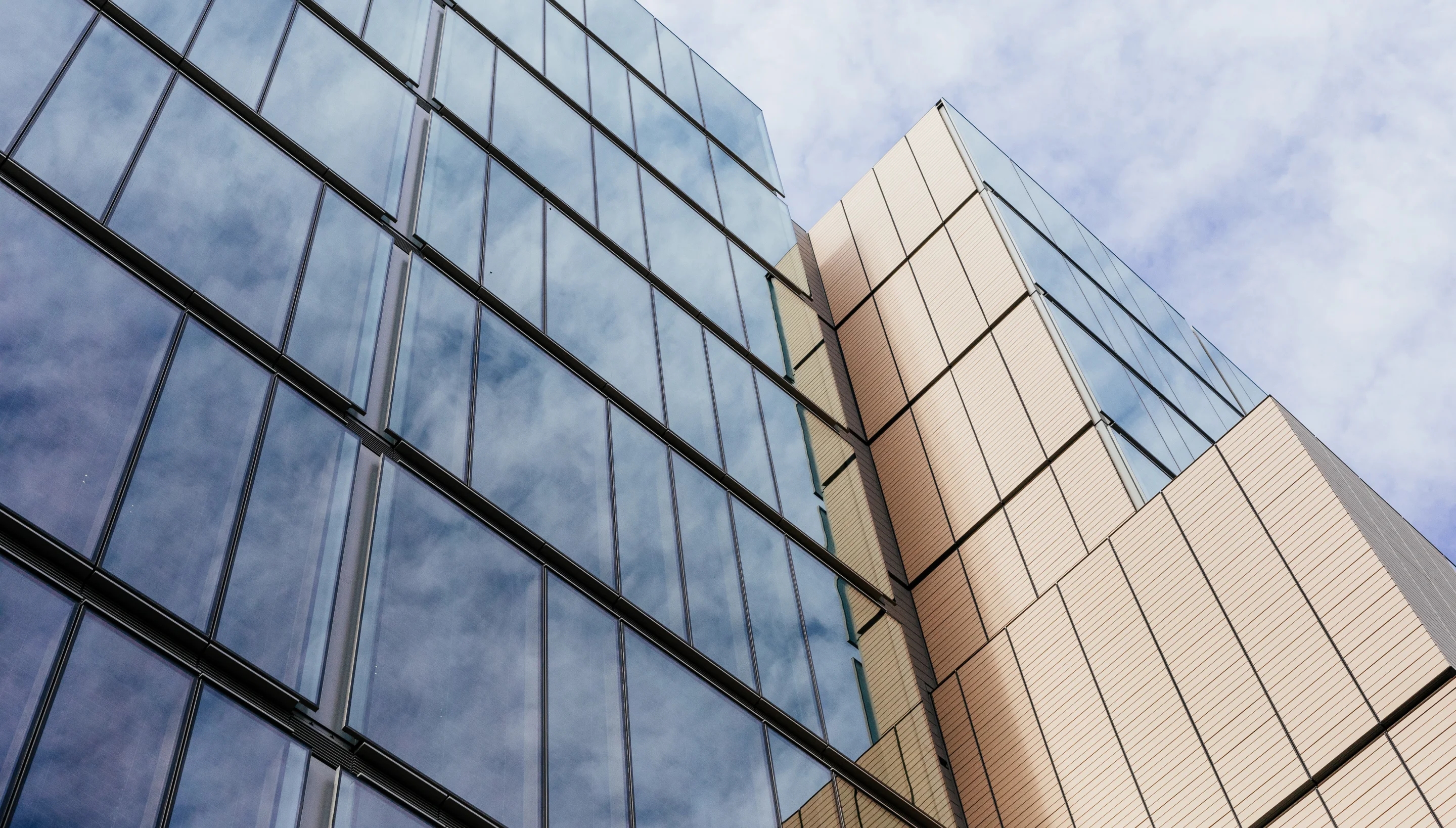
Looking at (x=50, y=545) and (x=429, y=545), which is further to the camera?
(x=429, y=545)

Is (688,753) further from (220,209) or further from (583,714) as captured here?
(220,209)

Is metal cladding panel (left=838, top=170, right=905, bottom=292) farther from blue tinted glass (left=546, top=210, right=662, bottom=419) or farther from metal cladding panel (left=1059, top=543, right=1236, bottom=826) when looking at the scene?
metal cladding panel (left=1059, top=543, right=1236, bottom=826)

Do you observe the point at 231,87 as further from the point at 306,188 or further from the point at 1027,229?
the point at 1027,229

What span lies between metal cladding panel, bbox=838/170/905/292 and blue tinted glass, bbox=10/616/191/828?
1727 cm

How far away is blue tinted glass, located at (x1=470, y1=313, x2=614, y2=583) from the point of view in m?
13.7

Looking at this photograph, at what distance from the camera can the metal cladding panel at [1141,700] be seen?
14031 mm

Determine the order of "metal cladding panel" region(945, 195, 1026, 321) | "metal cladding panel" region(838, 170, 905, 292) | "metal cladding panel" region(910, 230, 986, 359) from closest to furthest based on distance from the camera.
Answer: "metal cladding panel" region(945, 195, 1026, 321) < "metal cladding panel" region(910, 230, 986, 359) < "metal cladding panel" region(838, 170, 905, 292)

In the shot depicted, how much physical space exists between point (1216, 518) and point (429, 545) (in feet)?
29.7

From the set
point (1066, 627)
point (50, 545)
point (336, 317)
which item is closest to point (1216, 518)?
point (1066, 627)

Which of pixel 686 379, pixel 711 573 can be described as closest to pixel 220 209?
pixel 711 573

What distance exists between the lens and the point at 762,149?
28359 millimetres

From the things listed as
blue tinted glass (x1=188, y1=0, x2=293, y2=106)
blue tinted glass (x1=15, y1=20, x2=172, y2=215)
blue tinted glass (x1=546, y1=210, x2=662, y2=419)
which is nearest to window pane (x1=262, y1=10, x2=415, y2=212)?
blue tinted glass (x1=188, y1=0, x2=293, y2=106)

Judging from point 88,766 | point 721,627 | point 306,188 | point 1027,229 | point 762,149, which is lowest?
point 88,766

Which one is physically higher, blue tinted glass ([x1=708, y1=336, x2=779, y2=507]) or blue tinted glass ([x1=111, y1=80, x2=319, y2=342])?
blue tinted glass ([x1=708, y1=336, x2=779, y2=507])
